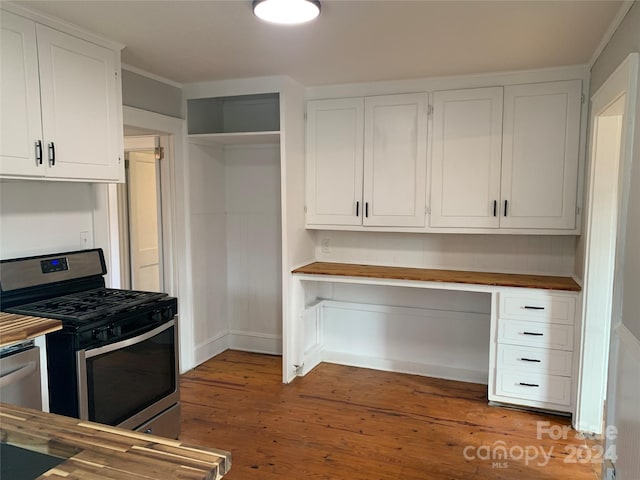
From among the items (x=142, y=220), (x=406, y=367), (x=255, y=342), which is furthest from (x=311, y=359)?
(x=142, y=220)

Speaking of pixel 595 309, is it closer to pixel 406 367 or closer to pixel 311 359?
pixel 406 367

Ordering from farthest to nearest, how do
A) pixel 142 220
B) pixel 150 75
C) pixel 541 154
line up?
pixel 142 220 < pixel 150 75 < pixel 541 154

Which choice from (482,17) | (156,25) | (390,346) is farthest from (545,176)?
(156,25)

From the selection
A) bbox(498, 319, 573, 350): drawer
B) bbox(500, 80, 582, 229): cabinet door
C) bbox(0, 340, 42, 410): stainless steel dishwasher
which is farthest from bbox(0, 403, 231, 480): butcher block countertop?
bbox(500, 80, 582, 229): cabinet door

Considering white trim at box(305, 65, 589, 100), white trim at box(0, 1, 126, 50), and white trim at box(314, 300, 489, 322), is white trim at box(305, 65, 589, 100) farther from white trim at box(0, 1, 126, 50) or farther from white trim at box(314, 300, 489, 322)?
white trim at box(314, 300, 489, 322)

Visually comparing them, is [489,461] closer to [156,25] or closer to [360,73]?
[360,73]

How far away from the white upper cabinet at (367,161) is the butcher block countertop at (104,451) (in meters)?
2.75

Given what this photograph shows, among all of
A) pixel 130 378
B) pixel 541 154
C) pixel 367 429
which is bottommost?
pixel 367 429

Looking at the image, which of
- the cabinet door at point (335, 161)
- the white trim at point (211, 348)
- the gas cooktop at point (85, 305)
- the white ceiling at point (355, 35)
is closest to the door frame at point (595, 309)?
the white ceiling at point (355, 35)

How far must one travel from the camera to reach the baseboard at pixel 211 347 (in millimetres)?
3975

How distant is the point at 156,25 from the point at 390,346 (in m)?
2.95

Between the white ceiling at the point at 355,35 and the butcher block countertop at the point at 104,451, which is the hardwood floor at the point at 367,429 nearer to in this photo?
the butcher block countertop at the point at 104,451

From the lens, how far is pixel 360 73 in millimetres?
3305

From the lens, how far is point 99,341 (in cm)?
217
